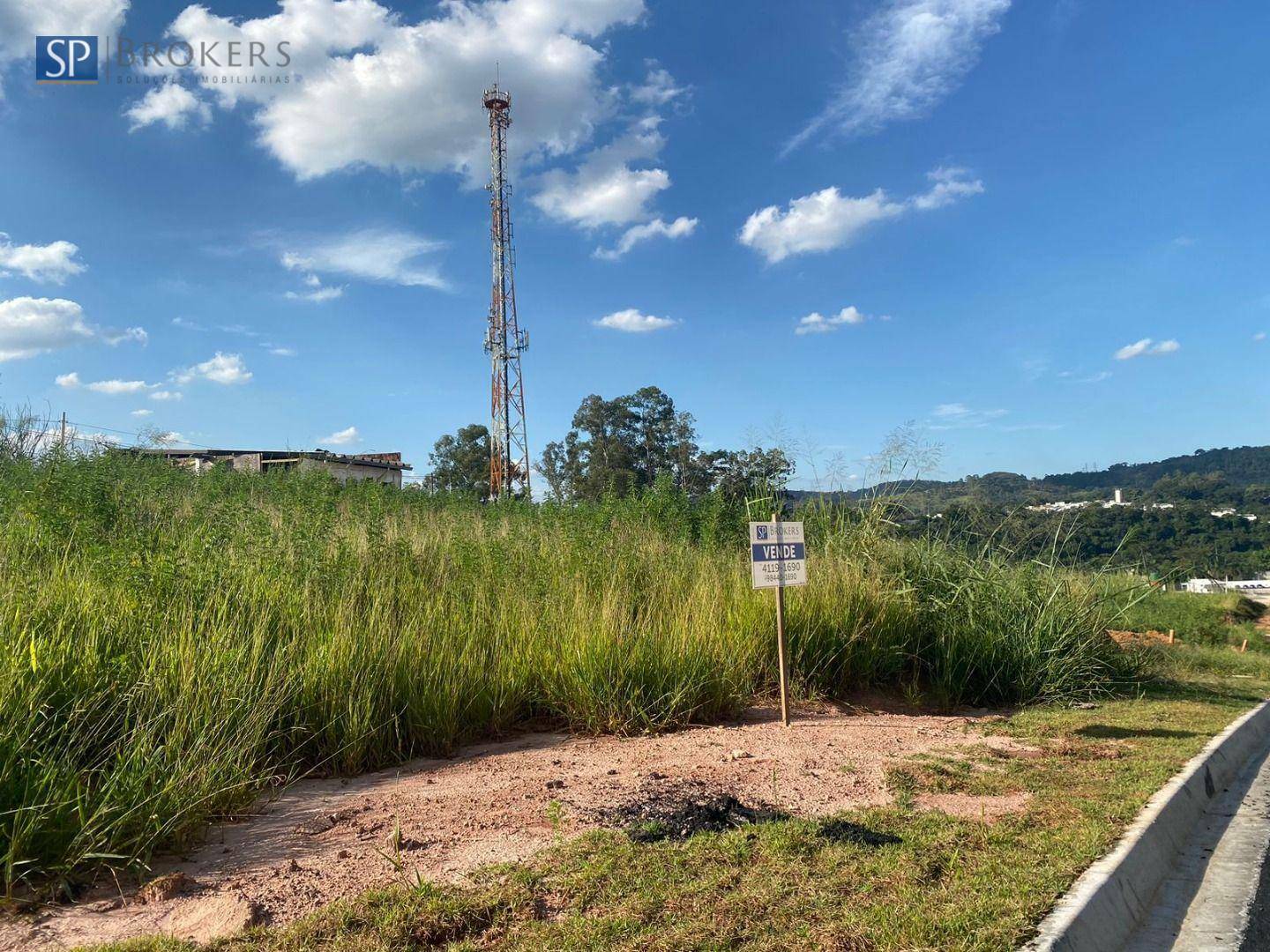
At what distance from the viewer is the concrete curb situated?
3.46 metres

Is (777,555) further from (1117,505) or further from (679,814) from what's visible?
(1117,505)

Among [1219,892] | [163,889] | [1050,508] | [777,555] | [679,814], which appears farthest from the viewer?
[1050,508]

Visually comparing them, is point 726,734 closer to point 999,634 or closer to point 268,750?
point 268,750

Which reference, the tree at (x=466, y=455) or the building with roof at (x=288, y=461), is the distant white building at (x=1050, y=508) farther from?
the tree at (x=466, y=455)

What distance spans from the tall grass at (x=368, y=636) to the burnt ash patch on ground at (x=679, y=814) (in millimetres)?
1884

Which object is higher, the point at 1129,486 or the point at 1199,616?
the point at 1129,486

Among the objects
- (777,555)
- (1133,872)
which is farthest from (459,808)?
(777,555)

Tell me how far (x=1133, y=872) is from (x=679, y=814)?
245cm

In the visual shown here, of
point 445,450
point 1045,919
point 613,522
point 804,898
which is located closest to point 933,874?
point 1045,919

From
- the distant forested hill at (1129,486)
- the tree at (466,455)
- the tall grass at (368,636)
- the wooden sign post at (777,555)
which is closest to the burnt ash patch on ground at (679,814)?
the tall grass at (368,636)

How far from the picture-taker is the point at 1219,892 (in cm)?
439

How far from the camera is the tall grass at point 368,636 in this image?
13.9 ft

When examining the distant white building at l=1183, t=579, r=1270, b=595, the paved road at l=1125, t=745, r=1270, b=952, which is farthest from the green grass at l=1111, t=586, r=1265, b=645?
the paved road at l=1125, t=745, r=1270, b=952

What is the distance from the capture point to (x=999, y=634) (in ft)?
32.4
